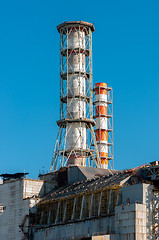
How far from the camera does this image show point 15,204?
7400 cm

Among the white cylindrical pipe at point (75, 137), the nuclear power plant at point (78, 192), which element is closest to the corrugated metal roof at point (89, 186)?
the nuclear power plant at point (78, 192)

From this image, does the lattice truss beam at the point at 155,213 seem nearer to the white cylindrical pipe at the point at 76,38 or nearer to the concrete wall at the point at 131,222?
the concrete wall at the point at 131,222

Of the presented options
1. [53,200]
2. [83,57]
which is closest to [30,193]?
[53,200]

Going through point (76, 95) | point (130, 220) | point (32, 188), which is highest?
point (76, 95)

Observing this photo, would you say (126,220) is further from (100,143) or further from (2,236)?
(100,143)

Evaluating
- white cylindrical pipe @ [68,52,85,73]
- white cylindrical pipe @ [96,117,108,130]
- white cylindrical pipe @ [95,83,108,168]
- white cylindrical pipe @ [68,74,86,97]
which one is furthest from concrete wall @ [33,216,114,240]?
white cylindrical pipe @ [96,117,108,130]

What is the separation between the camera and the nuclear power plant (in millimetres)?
54906

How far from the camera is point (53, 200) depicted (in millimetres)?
68312

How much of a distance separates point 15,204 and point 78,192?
13025mm

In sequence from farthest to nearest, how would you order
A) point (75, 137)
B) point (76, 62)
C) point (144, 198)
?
point (76, 62), point (75, 137), point (144, 198)

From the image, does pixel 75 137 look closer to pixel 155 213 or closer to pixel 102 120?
pixel 102 120

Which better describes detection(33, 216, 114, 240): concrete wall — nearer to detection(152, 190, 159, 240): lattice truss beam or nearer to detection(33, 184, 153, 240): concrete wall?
detection(33, 184, 153, 240): concrete wall

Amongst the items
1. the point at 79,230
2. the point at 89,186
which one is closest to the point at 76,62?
the point at 89,186

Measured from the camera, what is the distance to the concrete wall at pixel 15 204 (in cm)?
7186
